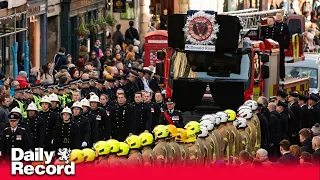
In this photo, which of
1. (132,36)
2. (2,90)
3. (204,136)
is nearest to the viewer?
(204,136)

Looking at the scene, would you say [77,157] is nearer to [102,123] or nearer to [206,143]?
[206,143]

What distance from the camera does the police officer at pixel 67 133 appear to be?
26.7 m

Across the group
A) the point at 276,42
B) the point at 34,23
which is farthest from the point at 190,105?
the point at 34,23

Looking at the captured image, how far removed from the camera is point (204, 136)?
80.5 feet

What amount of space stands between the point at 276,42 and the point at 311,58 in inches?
176

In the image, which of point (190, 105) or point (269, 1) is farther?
point (269, 1)

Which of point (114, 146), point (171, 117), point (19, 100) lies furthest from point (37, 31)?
point (114, 146)

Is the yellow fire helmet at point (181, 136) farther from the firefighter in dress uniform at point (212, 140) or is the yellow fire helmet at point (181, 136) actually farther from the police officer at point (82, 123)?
the police officer at point (82, 123)

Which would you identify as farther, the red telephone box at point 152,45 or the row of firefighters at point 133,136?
the red telephone box at point 152,45

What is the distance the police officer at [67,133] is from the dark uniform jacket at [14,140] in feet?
6.19

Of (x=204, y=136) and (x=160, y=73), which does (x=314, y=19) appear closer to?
(x=160, y=73)

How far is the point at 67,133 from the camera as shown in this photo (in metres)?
26.7

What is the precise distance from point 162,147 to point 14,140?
3.23 m

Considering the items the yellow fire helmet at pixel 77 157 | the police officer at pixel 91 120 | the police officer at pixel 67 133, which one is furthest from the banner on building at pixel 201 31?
the yellow fire helmet at pixel 77 157
